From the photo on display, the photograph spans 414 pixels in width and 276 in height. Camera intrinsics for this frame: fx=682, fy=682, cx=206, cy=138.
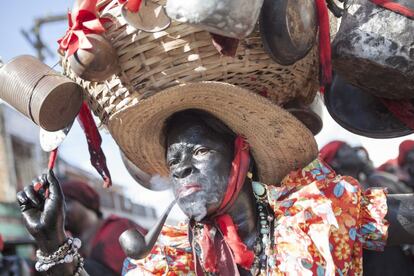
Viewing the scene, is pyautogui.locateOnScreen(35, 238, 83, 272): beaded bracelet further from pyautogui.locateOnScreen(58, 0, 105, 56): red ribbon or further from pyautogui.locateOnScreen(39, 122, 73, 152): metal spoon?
pyautogui.locateOnScreen(58, 0, 105, 56): red ribbon

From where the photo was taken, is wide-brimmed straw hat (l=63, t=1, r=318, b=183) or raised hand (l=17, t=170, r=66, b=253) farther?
raised hand (l=17, t=170, r=66, b=253)

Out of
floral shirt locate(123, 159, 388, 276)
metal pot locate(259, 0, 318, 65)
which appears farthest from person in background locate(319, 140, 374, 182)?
metal pot locate(259, 0, 318, 65)

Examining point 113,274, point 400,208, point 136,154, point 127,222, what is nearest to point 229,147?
point 136,154

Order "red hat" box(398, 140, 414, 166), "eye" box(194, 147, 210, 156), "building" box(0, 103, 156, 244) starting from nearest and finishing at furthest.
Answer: "eye" box(194, 147, 210, 156) < "red hat" box(398, 140, 414, 166) < "building" box(0, 103, 156, 244)

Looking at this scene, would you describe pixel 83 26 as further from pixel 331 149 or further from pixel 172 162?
pixel 331 149

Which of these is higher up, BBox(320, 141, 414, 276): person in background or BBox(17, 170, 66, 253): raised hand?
BBox(17, 170, 66, 253): raised hand

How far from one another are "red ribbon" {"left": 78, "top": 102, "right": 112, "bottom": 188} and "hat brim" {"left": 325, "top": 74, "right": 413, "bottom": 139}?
926mm

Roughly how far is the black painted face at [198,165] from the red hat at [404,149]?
236 cm

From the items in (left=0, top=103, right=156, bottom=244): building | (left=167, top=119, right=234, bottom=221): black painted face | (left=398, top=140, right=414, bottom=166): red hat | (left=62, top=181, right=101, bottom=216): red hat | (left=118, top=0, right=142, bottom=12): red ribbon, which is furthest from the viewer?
(left=0, top=103, right=156, bottom=244): building

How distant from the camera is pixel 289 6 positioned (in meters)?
2.06

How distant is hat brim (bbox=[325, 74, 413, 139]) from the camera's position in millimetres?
2547

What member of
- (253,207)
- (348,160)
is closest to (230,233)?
(253,207)

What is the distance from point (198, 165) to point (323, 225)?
1.67 ft

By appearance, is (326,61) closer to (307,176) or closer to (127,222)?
(307,176)
